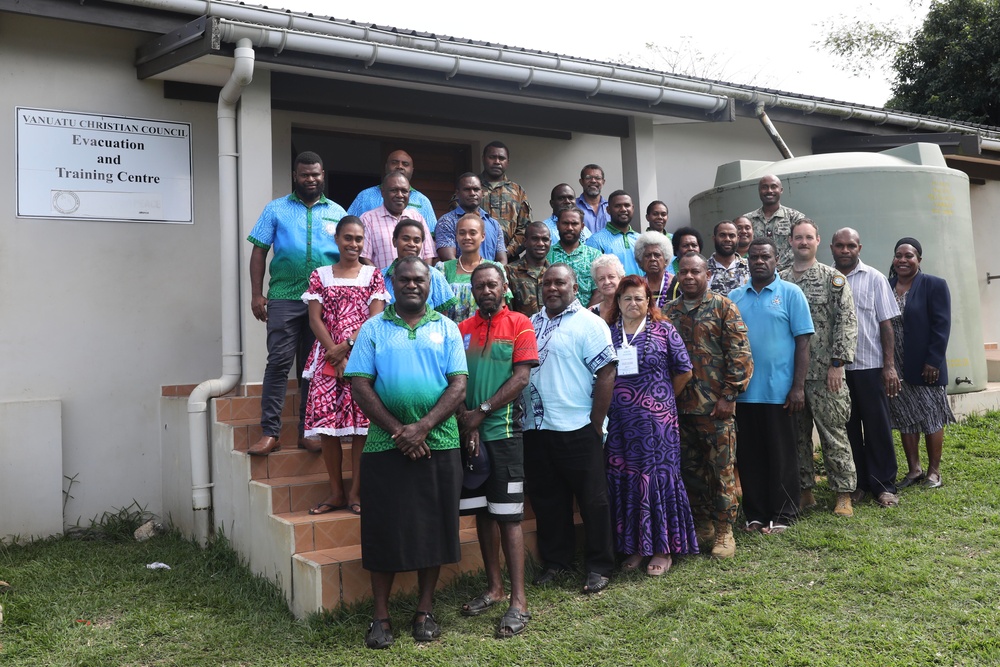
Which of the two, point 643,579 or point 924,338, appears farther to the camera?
point 924,338

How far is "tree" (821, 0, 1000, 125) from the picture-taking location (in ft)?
57.0

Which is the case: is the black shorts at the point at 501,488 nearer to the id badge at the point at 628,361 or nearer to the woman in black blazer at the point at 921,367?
the id badge at the point at 628,361

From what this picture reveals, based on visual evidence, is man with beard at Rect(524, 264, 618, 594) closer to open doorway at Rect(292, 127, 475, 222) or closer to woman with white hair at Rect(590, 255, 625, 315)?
woman with white hair at Rect(590, 255, 625, 315)

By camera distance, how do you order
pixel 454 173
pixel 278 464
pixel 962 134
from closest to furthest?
pixel 278 464 < pixel 454 173 < pixel 962 134

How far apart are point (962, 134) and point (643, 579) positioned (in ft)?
26.9

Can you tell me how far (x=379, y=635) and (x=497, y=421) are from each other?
46.1 inches

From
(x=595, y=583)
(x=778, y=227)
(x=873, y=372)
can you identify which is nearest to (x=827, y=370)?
(x=873, y=372)

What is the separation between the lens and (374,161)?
401 inches

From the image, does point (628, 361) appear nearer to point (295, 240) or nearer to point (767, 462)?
point (767, 462)

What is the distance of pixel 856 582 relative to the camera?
15.5 ft

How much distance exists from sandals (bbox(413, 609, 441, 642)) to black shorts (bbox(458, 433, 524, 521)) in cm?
53

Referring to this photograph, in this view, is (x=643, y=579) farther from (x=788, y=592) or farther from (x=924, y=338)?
(x=924, y=338)

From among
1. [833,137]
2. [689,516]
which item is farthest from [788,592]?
[833,137]

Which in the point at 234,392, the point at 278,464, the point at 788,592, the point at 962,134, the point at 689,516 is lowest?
the point at 788,592
